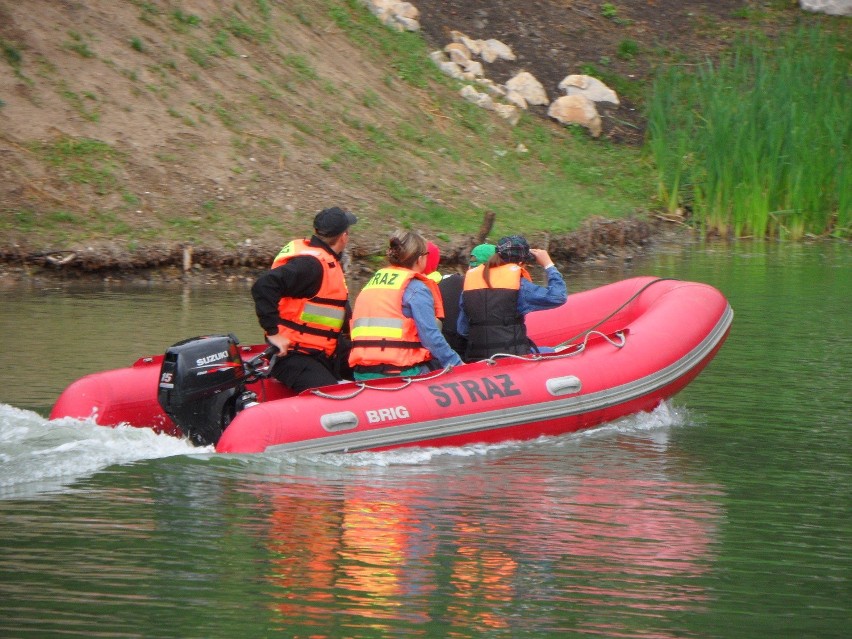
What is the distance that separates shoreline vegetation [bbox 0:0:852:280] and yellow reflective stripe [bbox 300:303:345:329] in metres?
6.17

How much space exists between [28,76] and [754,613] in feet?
40.5

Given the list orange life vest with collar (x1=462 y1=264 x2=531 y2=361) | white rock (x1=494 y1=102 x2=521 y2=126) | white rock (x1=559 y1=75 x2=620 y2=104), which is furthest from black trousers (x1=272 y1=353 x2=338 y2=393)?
white rock (x1=559 y1=75 x2=620 y2=104)

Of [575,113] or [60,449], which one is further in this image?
[575,113]

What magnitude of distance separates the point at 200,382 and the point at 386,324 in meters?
1.06

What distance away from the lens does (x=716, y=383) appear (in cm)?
935

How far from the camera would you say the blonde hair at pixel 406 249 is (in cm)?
714

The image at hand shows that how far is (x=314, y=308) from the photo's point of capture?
23.4 feet

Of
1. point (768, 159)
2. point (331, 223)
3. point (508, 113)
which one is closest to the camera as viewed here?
point (331, 223)

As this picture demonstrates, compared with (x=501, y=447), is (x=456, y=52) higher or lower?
higher

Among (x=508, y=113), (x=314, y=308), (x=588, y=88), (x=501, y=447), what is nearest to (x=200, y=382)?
(x=314, y=308)

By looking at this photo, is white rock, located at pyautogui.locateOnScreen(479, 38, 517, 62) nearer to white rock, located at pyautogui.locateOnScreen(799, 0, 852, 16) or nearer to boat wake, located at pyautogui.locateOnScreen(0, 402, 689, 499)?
white rock, located at pyautogui.locateOnScreen(799, 0, 852, 16)

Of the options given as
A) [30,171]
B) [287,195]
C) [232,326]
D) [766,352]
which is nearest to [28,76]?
[30,171]

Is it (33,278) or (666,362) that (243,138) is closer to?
(33,278)

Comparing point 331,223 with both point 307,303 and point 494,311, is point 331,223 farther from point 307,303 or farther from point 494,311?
point 494,311
